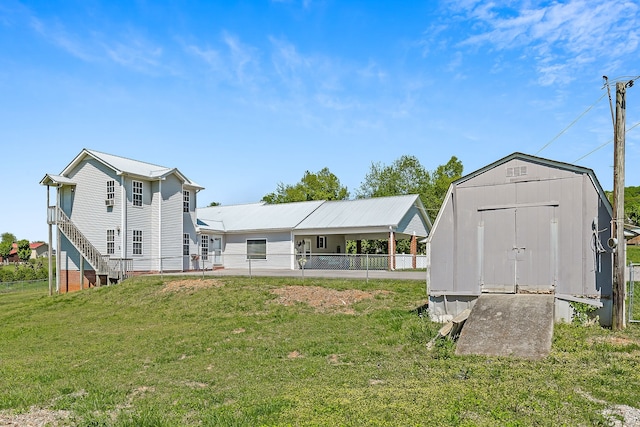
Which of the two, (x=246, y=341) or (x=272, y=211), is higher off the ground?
(x=272, y=211)

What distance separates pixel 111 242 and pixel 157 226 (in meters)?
2.57

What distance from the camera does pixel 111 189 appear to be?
2750 centimetres

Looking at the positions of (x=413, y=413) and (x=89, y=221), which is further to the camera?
(x=89, y=221)

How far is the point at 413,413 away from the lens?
621 cm

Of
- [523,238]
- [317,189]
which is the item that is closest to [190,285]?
[523,238]

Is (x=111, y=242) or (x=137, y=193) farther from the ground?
(x=137, y=193)

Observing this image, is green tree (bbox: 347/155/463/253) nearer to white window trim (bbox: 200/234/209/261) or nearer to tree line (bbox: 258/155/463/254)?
tree line (bbox: 258/155/463/254)

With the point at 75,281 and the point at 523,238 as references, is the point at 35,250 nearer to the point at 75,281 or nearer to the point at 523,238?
the point at 75,281

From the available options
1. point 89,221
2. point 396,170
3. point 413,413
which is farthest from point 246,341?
point 396,170

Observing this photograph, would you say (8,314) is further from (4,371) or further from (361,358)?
(361,358)

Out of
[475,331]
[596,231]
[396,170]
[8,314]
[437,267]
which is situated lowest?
[8,314]

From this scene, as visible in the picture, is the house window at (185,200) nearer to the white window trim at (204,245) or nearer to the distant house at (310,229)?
the distant house at (310,229)

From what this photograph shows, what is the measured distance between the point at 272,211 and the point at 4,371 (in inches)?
996

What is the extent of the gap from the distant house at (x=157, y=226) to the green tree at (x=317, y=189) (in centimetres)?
Answer: 2148
